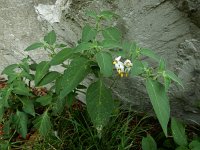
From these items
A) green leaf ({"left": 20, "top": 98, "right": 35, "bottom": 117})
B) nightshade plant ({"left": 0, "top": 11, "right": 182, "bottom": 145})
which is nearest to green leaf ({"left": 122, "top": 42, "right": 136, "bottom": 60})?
nightshade plant ({"left": 0, "top": 11, "right": 182, "bottom": 145})

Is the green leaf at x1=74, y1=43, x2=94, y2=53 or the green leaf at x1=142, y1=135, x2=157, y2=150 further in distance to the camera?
the green leaf at x1=142, y1=135, x2=157, y2=150

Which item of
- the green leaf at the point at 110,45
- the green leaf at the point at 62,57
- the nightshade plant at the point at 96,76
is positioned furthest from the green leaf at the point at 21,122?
the green leaf at the point at 110,45

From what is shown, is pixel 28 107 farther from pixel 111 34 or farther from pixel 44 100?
pixel 111 34

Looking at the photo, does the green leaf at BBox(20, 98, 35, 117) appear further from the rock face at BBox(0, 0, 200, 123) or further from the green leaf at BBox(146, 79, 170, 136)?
the green leaf at BBox(146, 79, 170, 136)

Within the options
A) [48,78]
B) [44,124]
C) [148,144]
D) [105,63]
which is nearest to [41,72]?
[48,78]

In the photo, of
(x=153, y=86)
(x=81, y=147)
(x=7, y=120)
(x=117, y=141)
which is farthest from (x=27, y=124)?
(x=153, y=86)

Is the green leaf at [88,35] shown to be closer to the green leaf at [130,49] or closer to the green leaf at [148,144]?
the green leaf at [130,49]
